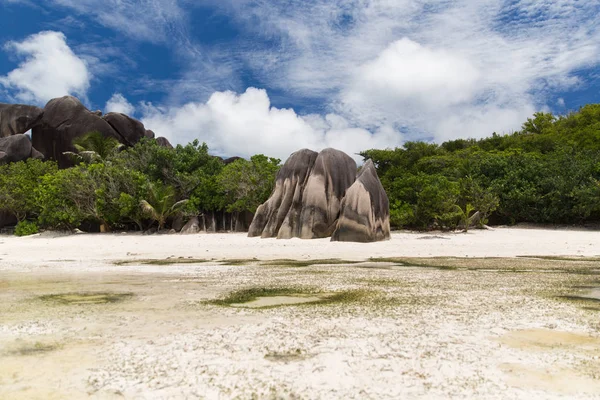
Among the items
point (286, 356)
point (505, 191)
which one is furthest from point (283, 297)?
point (505, 191)

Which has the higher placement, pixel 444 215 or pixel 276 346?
pixel 444 215

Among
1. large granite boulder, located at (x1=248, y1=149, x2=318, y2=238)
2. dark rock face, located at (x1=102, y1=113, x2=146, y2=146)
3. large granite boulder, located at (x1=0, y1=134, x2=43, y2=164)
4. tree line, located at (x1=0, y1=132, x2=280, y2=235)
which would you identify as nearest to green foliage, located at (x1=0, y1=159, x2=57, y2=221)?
tree line, located at (x1=0, y1=132, x2=280, y2=235)

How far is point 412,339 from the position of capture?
325 centimetres

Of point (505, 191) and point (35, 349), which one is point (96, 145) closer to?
point (505, 191)

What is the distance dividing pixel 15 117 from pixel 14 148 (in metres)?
5.57

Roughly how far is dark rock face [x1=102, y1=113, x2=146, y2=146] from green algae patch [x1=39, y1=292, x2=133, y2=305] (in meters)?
35.8

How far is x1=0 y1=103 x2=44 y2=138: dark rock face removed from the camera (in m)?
35.7

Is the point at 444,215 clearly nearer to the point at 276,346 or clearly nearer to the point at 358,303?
the point at 358,303

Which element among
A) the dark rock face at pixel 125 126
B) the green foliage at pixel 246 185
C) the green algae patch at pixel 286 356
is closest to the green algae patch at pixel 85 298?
the green algae patch at pixel 286 356

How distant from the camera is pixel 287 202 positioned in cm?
2056

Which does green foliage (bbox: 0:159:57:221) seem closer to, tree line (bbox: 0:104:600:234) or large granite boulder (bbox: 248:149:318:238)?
tree line (bbox: 0:104:600:234)

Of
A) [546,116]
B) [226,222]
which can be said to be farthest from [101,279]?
[546,116]

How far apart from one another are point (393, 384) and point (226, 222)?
89.6 ft

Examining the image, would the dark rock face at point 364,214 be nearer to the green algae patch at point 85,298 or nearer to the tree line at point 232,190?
the tree line at point 232,190
